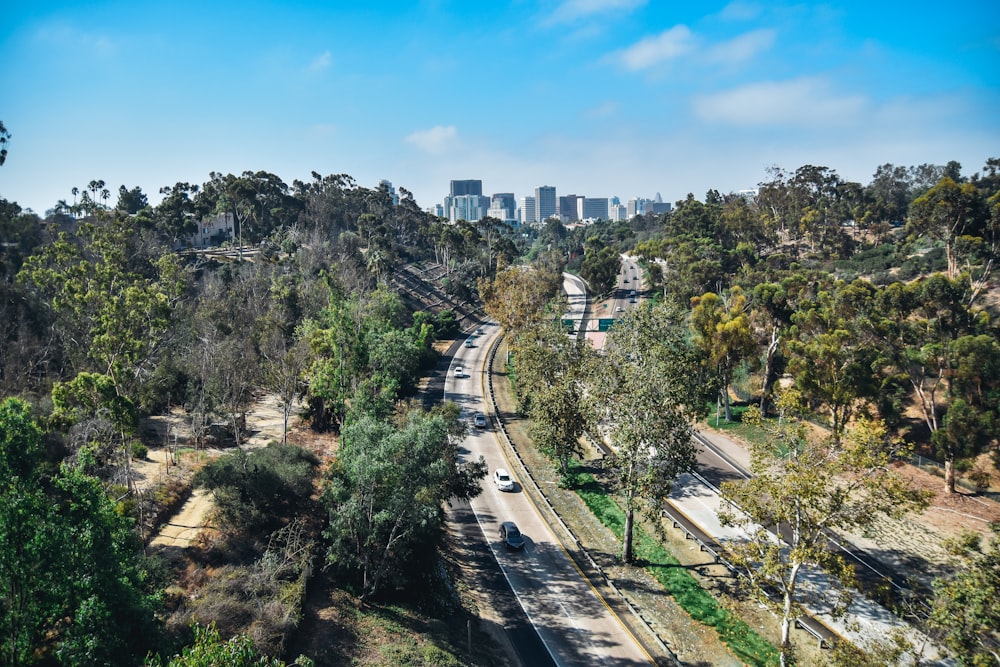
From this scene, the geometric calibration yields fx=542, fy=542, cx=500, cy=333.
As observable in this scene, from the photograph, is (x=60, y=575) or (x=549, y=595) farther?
(x=549, y=595)

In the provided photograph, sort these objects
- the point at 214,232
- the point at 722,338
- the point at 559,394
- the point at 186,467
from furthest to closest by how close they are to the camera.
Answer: the point at 214,232 → the point at 722,338 → the point at 559,394 → the point at 186,467

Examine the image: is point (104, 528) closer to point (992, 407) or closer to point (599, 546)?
point (599, 546)

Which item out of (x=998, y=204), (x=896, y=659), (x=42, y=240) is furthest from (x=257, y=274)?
(x=998, y=204)

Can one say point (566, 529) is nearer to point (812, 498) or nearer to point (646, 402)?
point (646, 402)

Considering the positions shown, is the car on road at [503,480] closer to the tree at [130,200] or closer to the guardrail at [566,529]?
the guardrail at [566,529]

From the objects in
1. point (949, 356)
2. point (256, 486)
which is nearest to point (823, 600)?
point (949, 356)

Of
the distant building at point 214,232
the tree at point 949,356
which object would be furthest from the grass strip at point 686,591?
the distant building at point 214,232
